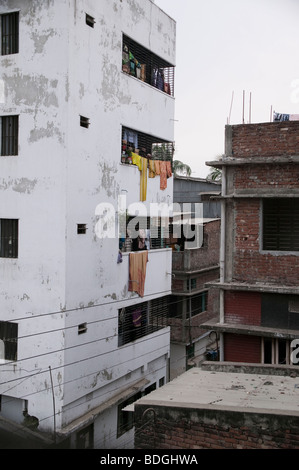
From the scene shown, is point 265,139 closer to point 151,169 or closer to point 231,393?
point 231,393

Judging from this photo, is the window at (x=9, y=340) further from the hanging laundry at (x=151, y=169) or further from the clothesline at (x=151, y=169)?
the hanging laundry at (x=151, y=169)

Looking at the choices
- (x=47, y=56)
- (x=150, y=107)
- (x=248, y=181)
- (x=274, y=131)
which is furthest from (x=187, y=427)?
(x=150, y=107)

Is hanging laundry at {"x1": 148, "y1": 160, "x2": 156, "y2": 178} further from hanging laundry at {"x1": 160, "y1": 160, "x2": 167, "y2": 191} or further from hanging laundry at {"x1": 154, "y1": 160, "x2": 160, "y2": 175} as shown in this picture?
hanging laundry at {"x1": 160, "y1": 160, "x2": 167, "y2": 191}

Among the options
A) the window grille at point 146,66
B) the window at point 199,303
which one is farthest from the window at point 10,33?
the window at point 199,303

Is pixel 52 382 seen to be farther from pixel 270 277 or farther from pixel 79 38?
pixel 79 38

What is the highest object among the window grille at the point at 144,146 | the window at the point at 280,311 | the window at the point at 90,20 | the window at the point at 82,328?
the window at the point at 90,20

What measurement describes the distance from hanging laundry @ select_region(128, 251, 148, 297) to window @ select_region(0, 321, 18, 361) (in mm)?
4003

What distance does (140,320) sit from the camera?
17141 mm

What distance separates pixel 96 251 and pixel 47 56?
5.37 meters

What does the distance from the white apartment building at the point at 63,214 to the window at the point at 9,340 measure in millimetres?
27

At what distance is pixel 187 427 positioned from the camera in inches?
286

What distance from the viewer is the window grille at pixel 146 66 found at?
16.1 metres
